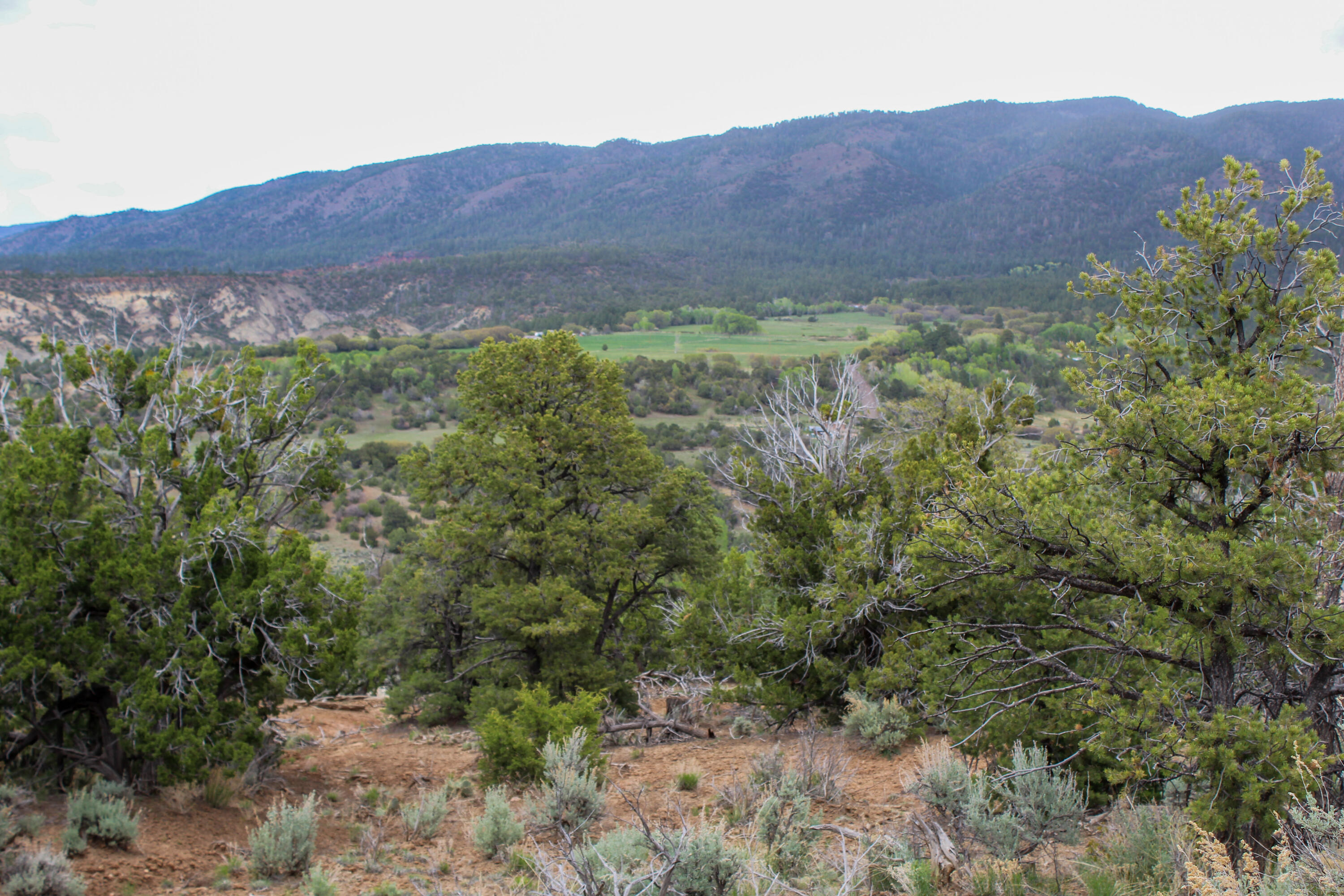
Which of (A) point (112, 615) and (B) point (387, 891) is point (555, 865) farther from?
(A) point (112, 615)

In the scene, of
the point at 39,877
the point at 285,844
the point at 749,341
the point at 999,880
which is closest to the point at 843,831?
the point at 999,880

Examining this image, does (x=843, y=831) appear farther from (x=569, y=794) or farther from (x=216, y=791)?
(x=216, y=791)

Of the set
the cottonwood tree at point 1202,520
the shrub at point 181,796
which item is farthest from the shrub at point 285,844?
the cottonwood tree at point 1202,520

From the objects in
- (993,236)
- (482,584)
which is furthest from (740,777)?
(993,236)

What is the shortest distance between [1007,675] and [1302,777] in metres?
2.36

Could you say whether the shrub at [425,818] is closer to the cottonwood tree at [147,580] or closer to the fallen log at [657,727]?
the cottonwood tree at [147,580]

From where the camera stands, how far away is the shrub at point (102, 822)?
5.71 meters

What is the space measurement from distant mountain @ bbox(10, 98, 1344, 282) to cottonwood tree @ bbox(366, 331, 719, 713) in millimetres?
102665

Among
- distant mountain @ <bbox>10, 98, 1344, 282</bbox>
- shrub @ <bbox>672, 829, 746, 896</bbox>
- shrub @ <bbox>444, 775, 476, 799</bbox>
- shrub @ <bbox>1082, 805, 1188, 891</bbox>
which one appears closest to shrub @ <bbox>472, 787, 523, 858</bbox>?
shrub @ <bbox>444, 775, 476, 799</bbox>

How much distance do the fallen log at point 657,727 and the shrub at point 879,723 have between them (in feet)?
7.30

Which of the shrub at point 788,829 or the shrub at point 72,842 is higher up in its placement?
the shrub at point 72,842

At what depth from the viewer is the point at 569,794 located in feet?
20.4

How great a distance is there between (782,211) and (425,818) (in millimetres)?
167407

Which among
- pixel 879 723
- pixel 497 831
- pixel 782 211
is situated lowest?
pixel 879 723
